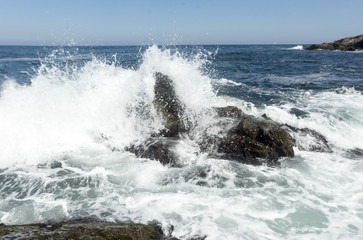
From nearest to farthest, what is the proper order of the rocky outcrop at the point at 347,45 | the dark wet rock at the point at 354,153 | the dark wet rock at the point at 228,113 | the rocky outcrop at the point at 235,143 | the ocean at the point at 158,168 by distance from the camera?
the ocean at the point at 158,168 < the rocky outcrop at the point at 235,143 < the dark wet rock at the point at 354,153 < the dark wet rock at the point at 228,113 < the rocky outcrop at the point at 347,45

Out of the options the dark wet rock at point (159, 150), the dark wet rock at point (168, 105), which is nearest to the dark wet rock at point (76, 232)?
the dark wet rock at point (159, 150)

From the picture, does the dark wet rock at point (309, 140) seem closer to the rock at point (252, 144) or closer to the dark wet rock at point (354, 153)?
the dark wet rock at point (354, 153)

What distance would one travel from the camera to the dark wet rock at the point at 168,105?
787 cm

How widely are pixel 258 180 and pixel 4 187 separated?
572cm

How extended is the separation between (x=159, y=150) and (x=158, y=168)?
559 millimetres

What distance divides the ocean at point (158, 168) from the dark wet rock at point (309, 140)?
0.06 meters

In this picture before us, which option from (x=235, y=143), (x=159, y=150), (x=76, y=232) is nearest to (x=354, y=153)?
(x=235, y=143)

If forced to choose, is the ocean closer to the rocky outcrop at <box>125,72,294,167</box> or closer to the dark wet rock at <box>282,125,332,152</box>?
the dark wet rock at <box>282,125,332,152</box>

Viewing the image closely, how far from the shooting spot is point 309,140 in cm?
788

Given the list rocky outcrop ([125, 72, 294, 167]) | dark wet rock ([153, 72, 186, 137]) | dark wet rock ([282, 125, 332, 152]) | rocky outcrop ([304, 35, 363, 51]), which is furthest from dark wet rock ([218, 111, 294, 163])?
rocky outcrop ([304, 35, 363, 51])

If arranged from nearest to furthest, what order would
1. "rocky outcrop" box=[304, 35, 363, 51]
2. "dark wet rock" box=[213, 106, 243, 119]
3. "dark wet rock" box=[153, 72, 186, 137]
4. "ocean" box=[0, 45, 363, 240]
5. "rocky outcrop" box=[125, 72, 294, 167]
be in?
"ocean" box=[0, 45, 363, 240] < "rocky outcrop" box=[125, 72, 294, 167] < "dark wet rock" box=[153, 72, 186, 137] < "dark wet rock" box=[213, 106, 243, 119] < "rocky outcrop" box=[304, 35, 363, 51]

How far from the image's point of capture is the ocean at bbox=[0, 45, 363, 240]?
15.1 feet

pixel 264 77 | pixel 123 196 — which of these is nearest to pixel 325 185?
pixel 123 196

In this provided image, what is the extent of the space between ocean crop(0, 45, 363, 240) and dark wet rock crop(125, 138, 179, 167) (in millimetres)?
185
